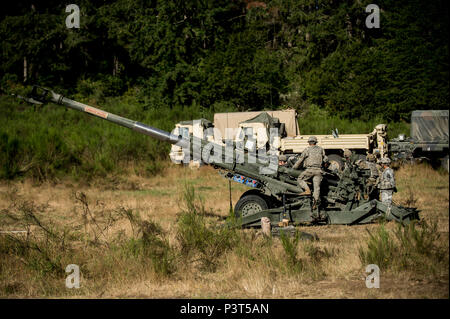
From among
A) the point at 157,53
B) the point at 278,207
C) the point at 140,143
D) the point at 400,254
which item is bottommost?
the point at 400,254

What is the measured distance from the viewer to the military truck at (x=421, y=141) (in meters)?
17.4

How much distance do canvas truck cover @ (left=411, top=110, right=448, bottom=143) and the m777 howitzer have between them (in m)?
9.68

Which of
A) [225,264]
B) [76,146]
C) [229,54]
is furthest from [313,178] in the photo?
[229,54]

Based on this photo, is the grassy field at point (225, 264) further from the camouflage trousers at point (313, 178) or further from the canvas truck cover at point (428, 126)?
the canvas truck cover at point (428, 126)

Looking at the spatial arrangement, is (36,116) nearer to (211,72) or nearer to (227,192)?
(211,72)

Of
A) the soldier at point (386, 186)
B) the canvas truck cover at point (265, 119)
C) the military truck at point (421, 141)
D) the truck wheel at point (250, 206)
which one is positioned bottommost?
the truck wheel at point (250, 206)

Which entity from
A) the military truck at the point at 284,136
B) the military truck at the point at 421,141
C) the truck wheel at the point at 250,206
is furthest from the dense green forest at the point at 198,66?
the truck wheel at the point at 250,206

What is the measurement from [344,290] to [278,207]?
363 centimetres

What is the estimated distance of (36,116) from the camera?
24.9m

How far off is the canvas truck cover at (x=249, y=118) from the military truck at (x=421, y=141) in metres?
3.64

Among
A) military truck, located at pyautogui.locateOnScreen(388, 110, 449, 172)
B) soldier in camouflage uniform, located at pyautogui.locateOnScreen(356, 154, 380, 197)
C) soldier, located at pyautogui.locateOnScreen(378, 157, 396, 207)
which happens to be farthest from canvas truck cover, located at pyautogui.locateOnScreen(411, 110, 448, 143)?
soldier, located at pyautogui.locateOnScreen(378, 157, 396, 207)

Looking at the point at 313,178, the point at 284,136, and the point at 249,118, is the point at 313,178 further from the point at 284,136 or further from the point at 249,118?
the point at 249,118

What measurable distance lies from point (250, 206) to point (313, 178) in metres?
1.36
